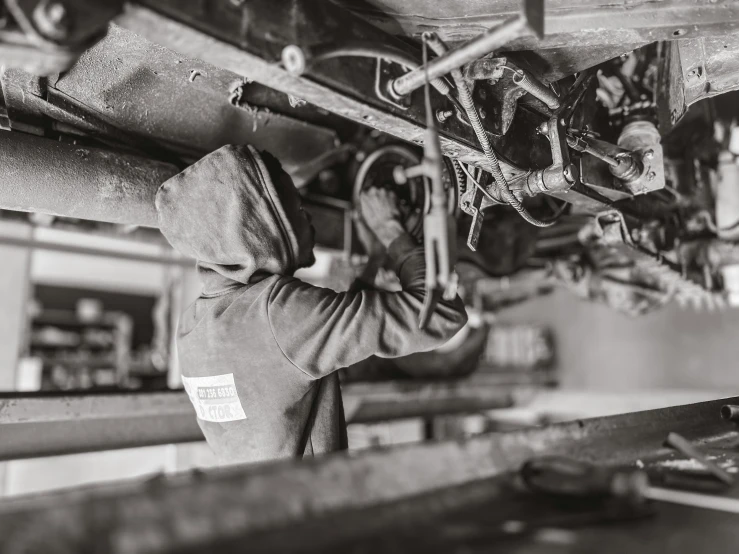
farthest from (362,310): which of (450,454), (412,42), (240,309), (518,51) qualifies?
(518,51)

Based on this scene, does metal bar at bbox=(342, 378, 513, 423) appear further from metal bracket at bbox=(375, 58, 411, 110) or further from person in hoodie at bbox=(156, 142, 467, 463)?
metal bracket at bbox=(375, 58, 411, 110)

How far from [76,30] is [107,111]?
0.96 meters

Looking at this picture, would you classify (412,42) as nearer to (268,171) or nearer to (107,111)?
(268,171)

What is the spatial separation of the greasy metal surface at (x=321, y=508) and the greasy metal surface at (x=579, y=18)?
3.15ft

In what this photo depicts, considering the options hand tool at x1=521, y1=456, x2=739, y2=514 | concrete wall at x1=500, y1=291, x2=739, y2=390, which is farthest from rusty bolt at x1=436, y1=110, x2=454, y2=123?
concrete wall at x1=500, y1=291, x2=739, y2=390

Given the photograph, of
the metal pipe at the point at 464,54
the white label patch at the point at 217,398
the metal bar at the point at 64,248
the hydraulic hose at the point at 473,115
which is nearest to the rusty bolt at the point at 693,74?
the hydraulic hose at the point at 473,115

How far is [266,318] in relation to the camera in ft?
5.07

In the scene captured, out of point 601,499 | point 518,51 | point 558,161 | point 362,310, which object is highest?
point 518,51

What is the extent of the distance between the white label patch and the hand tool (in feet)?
2.91

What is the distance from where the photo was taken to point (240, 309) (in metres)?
1.63

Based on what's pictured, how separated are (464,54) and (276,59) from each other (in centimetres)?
39

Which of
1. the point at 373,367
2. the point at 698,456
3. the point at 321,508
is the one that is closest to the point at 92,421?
the point at 373,367

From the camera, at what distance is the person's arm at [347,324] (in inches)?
58.8

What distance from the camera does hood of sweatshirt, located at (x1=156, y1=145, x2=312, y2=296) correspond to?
1.65m
